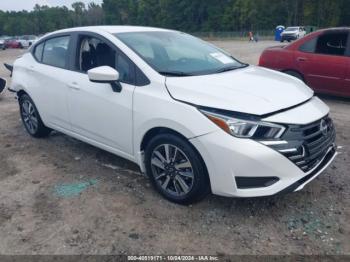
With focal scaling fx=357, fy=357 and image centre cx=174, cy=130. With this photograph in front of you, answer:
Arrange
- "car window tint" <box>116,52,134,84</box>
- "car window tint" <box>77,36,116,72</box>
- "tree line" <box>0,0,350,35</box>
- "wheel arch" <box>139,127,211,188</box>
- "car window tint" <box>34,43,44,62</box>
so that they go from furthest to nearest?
"tree line" <box>0,0,350,35</box> < "car window tint" <box>34,43,44,62</box> < "car window tint" <box>77,36,116,72</box> < "car window tint" <box>116,52,134,84</box> < "wheel arch" <box>139,127,211,188</box>

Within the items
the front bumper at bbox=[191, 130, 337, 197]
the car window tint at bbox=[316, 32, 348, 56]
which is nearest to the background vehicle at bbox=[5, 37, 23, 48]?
the car window tint at bbox=[316, 32, 348, 56]

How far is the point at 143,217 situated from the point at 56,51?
8.91 ft

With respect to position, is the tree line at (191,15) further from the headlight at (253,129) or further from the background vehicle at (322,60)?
the headlight at (253,129)

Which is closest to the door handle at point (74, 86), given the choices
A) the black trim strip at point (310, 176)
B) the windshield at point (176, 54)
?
the windshield at point (176, 54)

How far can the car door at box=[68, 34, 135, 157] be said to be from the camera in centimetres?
367

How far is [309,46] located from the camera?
734cm

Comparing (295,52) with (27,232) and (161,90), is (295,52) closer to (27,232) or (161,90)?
(161,90)

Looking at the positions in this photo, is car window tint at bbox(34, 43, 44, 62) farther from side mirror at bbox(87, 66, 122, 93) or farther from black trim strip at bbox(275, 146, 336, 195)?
black trim strip at bbox(275, 146, 336, 195)

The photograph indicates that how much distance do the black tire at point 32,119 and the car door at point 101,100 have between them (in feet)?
3.73

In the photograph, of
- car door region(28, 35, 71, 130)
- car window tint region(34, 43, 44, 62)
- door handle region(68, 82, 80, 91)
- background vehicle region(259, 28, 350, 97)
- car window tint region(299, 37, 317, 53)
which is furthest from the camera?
car window tint region(299, 37, 317, 53)

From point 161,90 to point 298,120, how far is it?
4.14ft

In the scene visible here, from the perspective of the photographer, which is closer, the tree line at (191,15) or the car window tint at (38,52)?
the car window tint at (38,52)

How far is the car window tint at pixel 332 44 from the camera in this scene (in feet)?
22.7

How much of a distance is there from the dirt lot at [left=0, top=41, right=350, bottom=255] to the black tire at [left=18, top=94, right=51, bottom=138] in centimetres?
102
